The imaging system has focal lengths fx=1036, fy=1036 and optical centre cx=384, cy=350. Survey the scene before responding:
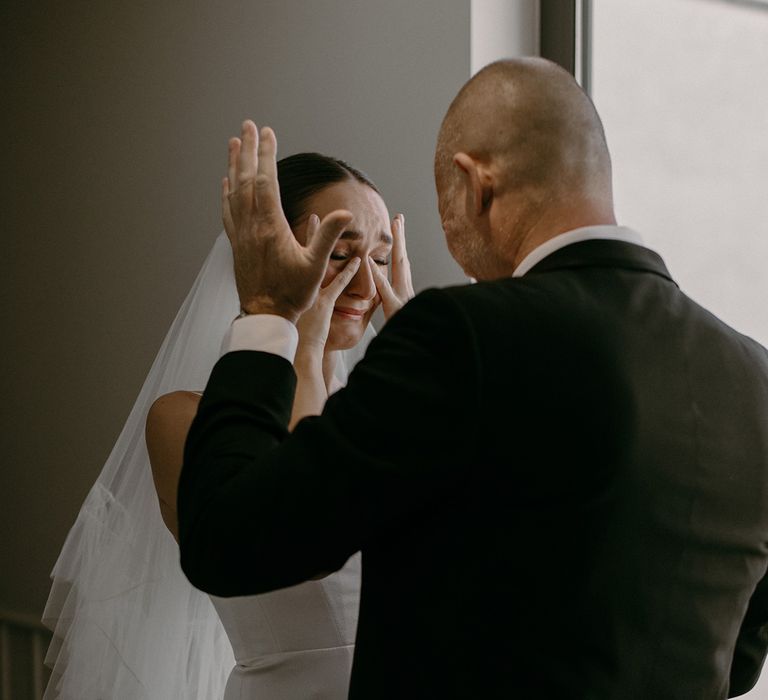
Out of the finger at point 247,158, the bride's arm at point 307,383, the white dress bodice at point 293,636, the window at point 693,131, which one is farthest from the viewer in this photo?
the window at point 693,131

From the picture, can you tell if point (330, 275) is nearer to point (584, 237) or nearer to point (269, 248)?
point (269, 248)

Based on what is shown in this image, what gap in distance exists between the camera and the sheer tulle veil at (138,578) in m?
1.66

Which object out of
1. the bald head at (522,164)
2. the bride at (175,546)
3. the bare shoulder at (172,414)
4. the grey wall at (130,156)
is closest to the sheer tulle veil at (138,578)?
→ the bride at (175,546)

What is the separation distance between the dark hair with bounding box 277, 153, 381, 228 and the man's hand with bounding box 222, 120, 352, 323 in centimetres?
60

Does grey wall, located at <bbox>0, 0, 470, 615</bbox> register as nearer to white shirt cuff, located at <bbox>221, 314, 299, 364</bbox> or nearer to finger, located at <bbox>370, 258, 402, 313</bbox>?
finger, located at <bbox>370, 258, 402, 313</bbox>

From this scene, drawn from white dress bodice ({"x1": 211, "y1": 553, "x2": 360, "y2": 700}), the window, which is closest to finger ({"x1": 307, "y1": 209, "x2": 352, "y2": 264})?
white dress bodice ({"x1": 211, "y1": 553, "x2": 360, "y2": 700})

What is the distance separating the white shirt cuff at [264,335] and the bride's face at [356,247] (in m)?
0.61

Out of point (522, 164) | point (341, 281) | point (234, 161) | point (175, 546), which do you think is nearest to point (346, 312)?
point (341, 281)

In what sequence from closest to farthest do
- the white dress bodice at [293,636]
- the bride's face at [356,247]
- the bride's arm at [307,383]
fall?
the bride's arm at [307,383] < the white dress bodice at [293,636] < the bride's face at [356,247]

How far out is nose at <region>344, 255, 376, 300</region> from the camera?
1620 mm

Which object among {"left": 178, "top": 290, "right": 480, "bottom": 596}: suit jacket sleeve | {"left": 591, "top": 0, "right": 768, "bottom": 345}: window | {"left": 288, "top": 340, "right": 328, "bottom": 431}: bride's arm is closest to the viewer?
{"left": 178, "top": 290, "right": 480, "bottom": 596}: suit jacket sleeve

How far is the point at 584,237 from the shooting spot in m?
0.94

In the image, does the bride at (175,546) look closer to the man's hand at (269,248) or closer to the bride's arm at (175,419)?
the bride's arm at (175,419)

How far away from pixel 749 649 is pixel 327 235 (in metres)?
0.62
